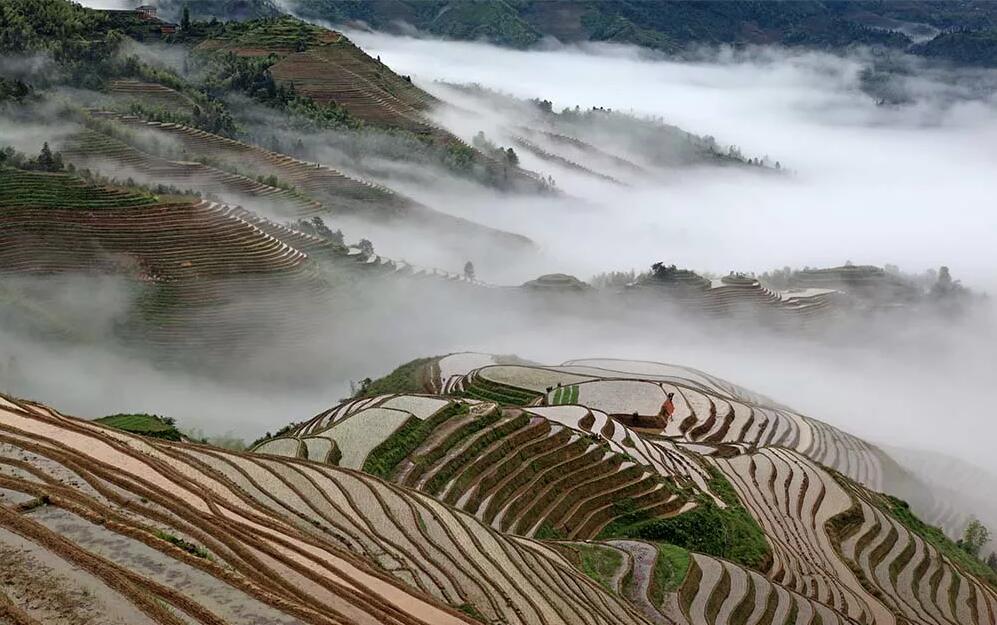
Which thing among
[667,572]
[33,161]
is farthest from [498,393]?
[33,161]

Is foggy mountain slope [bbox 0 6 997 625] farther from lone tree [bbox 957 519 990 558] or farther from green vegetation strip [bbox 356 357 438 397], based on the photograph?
green vegetation strip [bbox 356 357 438 397]

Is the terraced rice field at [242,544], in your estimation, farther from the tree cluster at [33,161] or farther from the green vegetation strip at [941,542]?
the tree cluster at [33,161]

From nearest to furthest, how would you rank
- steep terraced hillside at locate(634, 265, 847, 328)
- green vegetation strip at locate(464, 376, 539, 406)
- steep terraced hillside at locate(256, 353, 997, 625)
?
steep terraced hillside at locate(256, 353, 997, 625) → green vegetation strip at locate(464, 376, 539, 406) → steep terraced hillside at locate(634, 265, 847, 328)

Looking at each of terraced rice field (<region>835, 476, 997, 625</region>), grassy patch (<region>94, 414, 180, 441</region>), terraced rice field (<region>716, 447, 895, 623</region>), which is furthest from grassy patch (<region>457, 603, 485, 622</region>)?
terraced rice field (<region>835, 476, 997, 625</region>)

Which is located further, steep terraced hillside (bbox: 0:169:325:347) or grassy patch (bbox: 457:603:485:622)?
steep terraced hillside (bbox: 0:169:325:347)

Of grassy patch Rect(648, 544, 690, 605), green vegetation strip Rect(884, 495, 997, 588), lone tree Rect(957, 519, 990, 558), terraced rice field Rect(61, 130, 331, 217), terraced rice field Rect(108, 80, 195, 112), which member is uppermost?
terraced rice field Rect(108, 80, 195, 112)

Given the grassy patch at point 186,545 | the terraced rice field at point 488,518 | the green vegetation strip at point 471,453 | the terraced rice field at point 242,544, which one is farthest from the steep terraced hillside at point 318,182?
the grassy patch at point 186,545

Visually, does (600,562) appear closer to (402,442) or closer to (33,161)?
(402,442)
